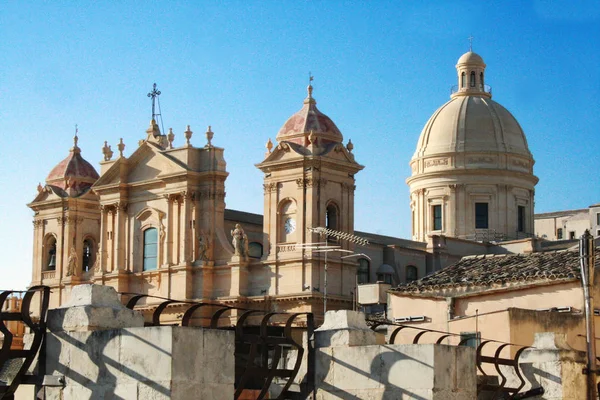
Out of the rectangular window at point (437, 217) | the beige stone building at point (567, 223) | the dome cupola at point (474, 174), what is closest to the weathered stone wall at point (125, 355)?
the dome cupola at point (474, 174)

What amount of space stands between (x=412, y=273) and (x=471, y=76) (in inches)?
755

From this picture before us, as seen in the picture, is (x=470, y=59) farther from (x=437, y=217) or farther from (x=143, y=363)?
(x=143, y=363)

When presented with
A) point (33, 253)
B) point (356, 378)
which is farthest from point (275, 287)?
point (356, 378)

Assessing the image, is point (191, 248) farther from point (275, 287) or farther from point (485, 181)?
point (485, 181)

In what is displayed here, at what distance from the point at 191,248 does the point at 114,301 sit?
1876 inches

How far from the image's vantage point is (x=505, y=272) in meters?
41.7

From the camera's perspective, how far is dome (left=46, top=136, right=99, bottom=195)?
72.8m

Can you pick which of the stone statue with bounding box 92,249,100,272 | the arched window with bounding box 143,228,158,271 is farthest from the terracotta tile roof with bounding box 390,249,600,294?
the stone statue with bounding box 92,249,100,272

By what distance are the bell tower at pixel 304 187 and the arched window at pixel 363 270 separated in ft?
13.5

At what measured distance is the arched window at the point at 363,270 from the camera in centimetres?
6588

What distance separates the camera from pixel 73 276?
6900cm

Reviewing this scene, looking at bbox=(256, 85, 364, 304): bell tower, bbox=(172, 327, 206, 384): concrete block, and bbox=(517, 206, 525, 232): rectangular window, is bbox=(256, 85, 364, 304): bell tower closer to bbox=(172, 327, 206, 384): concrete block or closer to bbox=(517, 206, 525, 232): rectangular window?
bbox=(517, 206, 525, 232): rectangular window

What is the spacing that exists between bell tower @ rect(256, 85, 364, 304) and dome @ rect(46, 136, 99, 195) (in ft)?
48.2

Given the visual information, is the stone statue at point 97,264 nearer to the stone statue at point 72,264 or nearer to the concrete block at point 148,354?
the stone statue at point 72,264
